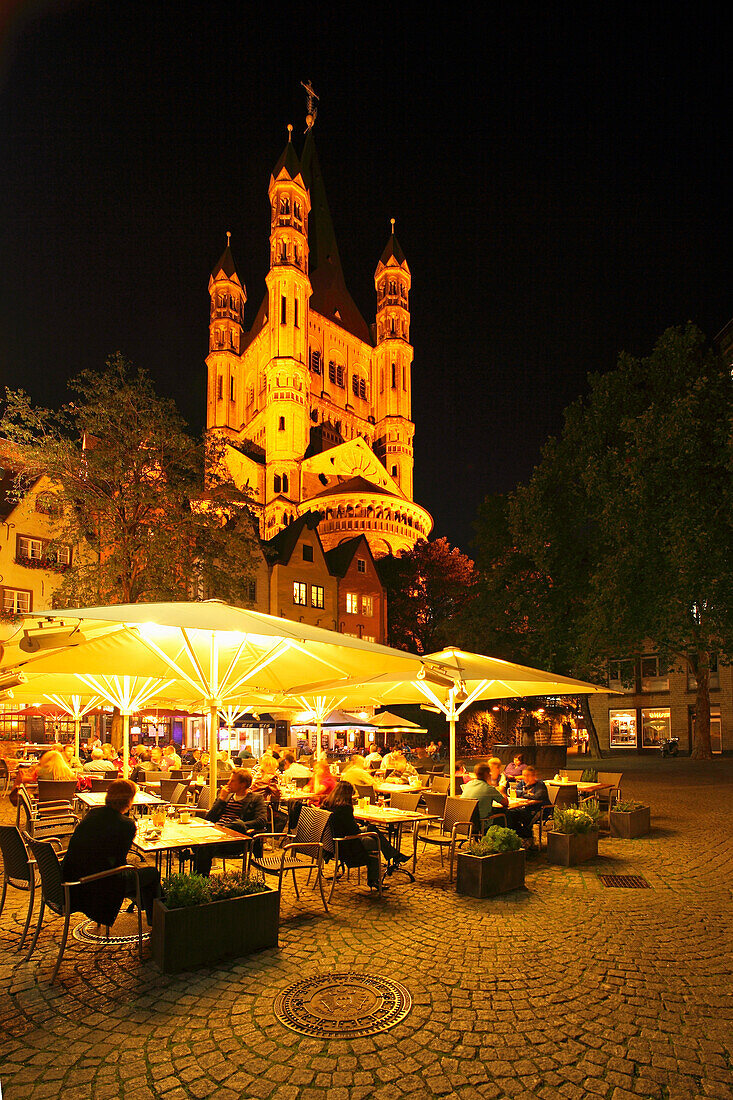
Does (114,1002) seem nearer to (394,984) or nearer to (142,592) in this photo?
(394,984)

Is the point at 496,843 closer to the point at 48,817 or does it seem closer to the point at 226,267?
the point at 48,817

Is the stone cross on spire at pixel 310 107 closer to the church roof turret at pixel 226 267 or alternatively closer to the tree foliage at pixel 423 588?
the church roof turret at pixel 226 267

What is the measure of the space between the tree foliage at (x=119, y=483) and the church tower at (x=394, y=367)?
67.7m

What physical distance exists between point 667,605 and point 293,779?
Answer: 1607 cm

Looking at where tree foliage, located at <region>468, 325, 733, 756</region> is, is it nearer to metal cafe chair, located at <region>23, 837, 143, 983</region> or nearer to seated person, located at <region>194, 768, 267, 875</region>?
seated person, located at <region>194, 768, 267, 875</region>

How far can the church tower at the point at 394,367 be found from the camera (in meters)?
93.1

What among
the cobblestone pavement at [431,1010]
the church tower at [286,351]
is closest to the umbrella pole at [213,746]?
the cobblestone pavement at [431,1010]

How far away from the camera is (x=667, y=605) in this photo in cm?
2531

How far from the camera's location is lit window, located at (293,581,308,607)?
4400cm

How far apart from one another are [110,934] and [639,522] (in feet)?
78.4

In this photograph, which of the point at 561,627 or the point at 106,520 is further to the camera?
the point at 561,627

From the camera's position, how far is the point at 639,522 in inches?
1043

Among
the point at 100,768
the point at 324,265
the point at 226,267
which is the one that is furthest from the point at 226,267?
the point at 100,768

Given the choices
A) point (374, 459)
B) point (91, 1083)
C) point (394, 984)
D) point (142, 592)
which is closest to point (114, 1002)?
point (91, 1083)
